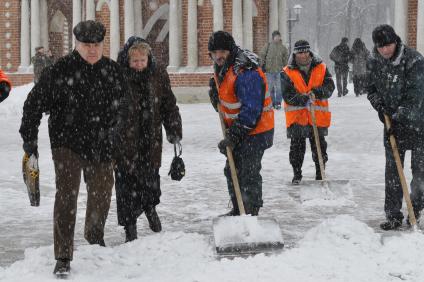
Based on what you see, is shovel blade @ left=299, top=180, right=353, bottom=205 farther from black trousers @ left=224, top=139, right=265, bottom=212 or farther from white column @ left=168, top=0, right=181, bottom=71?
white column @ left=168, top=0, right=181, bottom=71

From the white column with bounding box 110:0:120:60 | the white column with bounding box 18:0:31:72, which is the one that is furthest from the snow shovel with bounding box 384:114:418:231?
the white column with bounding box 18:0:31:72

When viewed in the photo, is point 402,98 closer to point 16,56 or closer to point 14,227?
point 14,227

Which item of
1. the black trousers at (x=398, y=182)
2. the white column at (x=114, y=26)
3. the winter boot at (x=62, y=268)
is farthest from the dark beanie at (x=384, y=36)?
the white column at (x=114, y=26)

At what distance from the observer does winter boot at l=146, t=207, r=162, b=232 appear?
5.80 m

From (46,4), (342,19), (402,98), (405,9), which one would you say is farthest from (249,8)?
(342,19)

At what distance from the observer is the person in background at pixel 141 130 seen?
5.43 meters

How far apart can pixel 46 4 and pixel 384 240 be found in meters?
20.8

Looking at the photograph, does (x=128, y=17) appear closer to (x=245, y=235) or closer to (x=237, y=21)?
(x=237, y=21)

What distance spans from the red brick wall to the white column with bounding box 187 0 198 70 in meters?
6.02

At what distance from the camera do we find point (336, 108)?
57.9 feet

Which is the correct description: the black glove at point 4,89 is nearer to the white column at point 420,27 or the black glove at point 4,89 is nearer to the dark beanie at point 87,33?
the dark beanie at point 87,33

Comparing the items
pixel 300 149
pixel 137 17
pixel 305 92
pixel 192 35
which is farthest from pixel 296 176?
pixel 137 17

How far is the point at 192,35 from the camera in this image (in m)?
20.8

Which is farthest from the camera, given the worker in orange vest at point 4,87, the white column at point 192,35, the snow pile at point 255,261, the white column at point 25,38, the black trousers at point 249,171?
the white column at point 25,38
